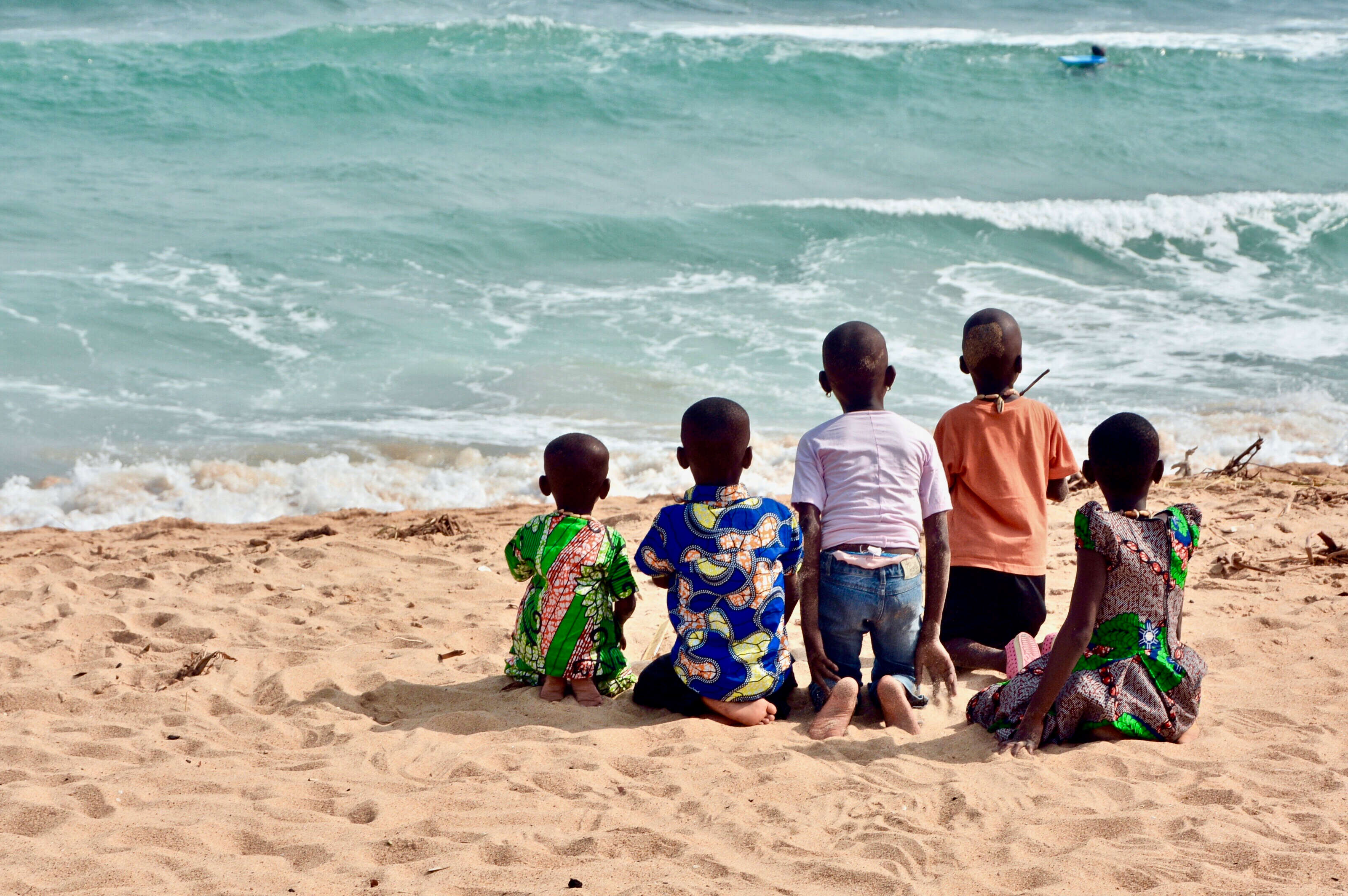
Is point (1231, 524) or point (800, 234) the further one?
point (800, 234)

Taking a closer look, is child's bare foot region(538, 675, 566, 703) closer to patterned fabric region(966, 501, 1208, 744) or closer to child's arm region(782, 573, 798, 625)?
child's arm region(782, 573, 798, 625)

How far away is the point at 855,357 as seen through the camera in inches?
145

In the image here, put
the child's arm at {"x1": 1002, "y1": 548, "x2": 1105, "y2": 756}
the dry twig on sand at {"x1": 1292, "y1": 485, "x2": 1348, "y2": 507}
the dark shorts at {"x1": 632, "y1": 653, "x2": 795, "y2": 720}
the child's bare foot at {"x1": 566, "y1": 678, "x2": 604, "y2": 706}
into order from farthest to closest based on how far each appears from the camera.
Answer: the dry twig on sand at {"x1": 1292, "y1": 485, "x2": 1348, "y2": 507}, the child's bare foot at {"x1": 566, "y1": 678, "x2": 604, "y2": 706}, the dark shorts at {"x1": 632, "y1": 653, "x2": 795, "y2": 720}, the child's arm at {"x1": 1002, "y1": 548, "x2": 1105, "y2": 756}

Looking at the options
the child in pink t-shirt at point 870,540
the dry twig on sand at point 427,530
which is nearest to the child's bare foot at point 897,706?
the child in pink t-shirt at point 870,540

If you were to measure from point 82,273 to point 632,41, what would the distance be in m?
14.0

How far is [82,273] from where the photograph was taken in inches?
454

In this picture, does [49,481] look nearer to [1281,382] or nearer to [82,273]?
[82,273]

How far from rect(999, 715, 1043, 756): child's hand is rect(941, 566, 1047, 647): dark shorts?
2.48 ft

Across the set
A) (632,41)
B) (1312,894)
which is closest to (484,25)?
(632,41)

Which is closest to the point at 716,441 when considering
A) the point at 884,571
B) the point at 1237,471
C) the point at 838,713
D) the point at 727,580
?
the point at 727,580

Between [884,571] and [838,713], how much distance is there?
0.47m

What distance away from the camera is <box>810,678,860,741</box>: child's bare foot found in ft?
Answer: 11.6

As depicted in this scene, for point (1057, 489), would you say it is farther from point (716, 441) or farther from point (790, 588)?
point (716, 441)

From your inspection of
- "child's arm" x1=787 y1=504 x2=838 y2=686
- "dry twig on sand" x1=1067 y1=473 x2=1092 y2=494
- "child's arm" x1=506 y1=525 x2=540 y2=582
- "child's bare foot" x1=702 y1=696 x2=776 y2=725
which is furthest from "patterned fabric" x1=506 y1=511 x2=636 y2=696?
"dry twig on sand" x1=1067 y1=473 x2=1092 y2=494
